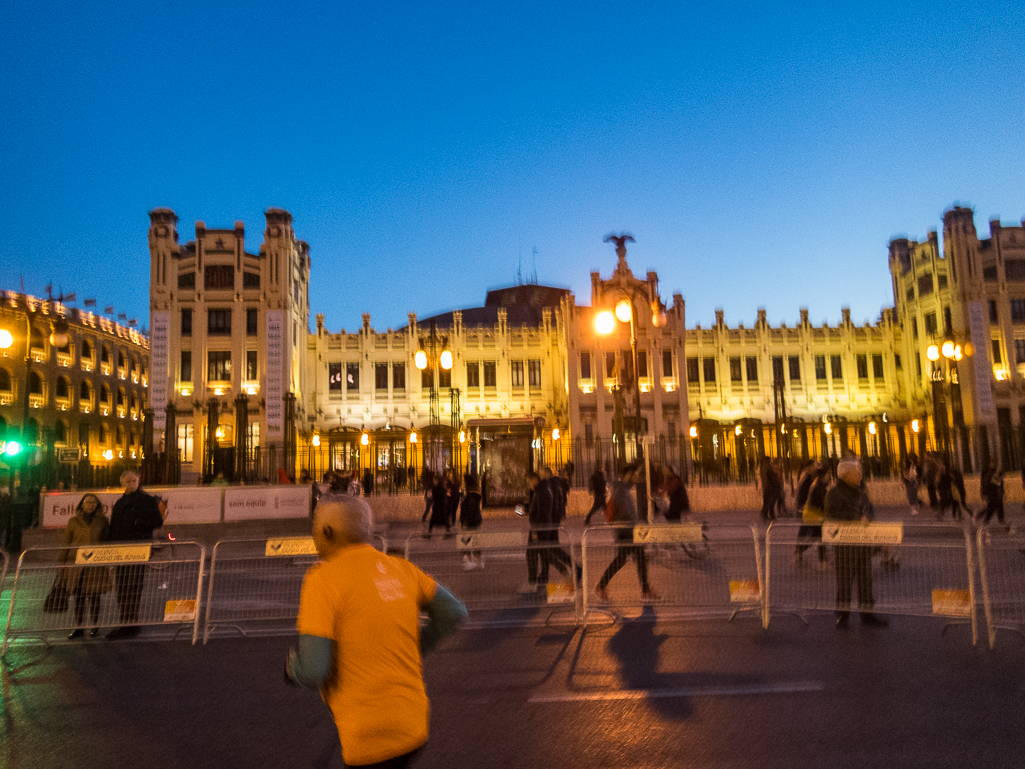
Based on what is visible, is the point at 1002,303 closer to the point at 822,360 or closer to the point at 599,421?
the point at 822,360

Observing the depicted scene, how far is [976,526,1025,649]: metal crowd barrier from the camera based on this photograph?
714 cm

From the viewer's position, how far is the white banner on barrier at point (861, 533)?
25.2 ft

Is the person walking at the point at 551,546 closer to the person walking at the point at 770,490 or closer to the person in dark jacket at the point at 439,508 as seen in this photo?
the person in dark jacket at the point at 439,508

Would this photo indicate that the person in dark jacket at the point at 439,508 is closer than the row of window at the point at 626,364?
Yes

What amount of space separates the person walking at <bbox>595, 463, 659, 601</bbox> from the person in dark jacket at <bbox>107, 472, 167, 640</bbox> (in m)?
5.30

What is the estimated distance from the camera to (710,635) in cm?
786

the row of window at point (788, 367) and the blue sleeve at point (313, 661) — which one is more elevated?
the row of window at point (788, 367)

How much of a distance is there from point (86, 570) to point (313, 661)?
7213 millimetres

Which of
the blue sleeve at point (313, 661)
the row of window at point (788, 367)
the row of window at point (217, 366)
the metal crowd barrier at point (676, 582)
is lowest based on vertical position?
the metal crowd barrier at point (676, 582)

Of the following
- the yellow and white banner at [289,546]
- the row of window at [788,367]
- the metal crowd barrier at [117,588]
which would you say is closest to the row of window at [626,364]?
the row of window at [788,367]

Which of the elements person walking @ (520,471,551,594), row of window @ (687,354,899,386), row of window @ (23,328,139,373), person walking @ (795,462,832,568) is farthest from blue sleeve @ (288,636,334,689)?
row of window @ (23,328,139,373)

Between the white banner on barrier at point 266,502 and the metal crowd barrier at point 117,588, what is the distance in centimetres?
995

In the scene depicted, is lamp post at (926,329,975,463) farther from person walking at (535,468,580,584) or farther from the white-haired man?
the white-haired man

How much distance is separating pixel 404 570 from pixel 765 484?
→ 670 inches
